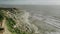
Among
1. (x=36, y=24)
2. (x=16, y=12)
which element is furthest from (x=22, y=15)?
(x=36, y=24)

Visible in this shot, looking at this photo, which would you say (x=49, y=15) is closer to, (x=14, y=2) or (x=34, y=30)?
(x=34, y=30)

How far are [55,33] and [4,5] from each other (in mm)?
627

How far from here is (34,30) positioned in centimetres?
108

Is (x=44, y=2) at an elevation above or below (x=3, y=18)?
above

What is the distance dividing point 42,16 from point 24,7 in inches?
8.7

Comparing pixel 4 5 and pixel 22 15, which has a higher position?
pixel 4 5

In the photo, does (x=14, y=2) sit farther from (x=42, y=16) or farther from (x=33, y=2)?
(x=42, y=16)

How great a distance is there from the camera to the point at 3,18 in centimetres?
114

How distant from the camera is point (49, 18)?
1.12 metres

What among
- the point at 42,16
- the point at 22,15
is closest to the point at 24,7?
the point at 22,15

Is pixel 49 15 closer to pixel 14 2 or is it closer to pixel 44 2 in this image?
pixel 44 2

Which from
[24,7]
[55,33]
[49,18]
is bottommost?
[55,33]

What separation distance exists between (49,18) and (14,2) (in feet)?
1.39

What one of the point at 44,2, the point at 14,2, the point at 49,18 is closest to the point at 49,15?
the point at 49,18
